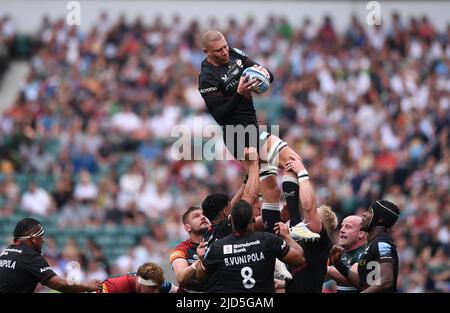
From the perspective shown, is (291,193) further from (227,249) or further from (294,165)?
(227,249)

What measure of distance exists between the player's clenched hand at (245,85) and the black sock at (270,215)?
1474mm

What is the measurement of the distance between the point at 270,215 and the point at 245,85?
5.47 feet

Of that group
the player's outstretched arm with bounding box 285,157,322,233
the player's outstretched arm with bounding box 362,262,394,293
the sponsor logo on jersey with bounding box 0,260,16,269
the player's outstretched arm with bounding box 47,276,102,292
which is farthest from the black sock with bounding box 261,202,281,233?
the sponsor logo on jersey with bounding box 0,260,16,269

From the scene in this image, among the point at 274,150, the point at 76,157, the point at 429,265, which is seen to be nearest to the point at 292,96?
the point at 76,157

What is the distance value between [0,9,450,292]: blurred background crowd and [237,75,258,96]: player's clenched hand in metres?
8.25

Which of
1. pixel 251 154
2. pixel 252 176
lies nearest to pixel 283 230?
pixel 252 176

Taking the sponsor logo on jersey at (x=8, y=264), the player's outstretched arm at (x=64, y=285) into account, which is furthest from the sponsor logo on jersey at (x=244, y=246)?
the sponsor logo on jersey at (x=8, y=264)

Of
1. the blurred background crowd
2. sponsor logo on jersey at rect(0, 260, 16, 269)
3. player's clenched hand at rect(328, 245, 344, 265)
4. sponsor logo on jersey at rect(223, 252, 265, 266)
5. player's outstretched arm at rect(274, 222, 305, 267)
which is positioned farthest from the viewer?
the blurred background crowd

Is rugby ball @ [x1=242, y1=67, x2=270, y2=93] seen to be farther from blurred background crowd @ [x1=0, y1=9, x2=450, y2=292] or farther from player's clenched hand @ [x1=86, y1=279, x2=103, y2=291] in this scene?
blurred background crowd @ [x1=0, y1=9, x2=450, y2=292]

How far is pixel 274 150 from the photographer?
12.8m

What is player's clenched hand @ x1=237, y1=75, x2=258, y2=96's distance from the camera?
480 inches

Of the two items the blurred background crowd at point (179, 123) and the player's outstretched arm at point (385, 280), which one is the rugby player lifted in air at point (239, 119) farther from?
the blurred background crowd at point (179, 123)

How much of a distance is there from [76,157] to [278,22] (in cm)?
892

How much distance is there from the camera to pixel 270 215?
12844 millimetres
